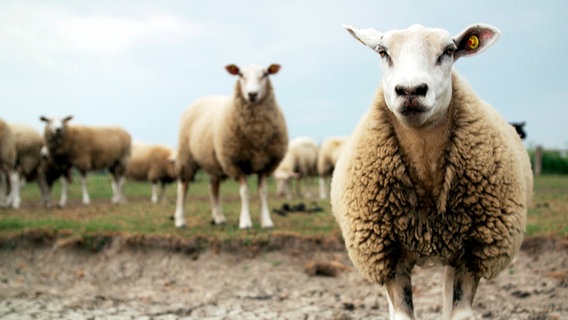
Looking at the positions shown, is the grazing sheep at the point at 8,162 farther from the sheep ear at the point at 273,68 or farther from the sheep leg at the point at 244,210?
the sheep ear at the point at 273,68

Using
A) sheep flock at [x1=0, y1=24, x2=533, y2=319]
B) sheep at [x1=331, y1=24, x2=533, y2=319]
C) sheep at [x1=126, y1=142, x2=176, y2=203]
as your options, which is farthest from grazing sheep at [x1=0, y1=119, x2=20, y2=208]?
sheep at [x1=331, y1=24, x2=533, y2=319]

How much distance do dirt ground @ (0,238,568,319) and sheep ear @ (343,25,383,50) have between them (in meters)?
2.95

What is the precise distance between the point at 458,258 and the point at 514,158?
31.9 inches

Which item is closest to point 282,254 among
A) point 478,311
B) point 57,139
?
point 478,311

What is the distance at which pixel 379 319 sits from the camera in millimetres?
5422

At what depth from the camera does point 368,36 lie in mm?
3781

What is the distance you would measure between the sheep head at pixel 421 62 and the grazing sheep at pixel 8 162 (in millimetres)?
13362

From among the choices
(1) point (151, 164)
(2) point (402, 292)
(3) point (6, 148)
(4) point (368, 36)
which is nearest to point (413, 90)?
(4) point (368, 36)

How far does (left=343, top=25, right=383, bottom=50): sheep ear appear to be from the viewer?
3.72 meters

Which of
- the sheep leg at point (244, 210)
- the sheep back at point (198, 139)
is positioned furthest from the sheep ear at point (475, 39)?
the sheep back at point (198, 139)

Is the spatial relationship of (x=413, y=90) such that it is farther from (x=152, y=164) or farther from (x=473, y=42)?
(x=152, y=164)

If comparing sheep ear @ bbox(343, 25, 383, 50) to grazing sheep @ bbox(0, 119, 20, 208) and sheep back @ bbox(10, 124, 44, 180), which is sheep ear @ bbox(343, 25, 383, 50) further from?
sheep back @ bbox(10, 124, 44, 180)

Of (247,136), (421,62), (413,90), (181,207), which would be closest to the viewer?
(413,90)

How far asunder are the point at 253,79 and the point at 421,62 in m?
6.04
